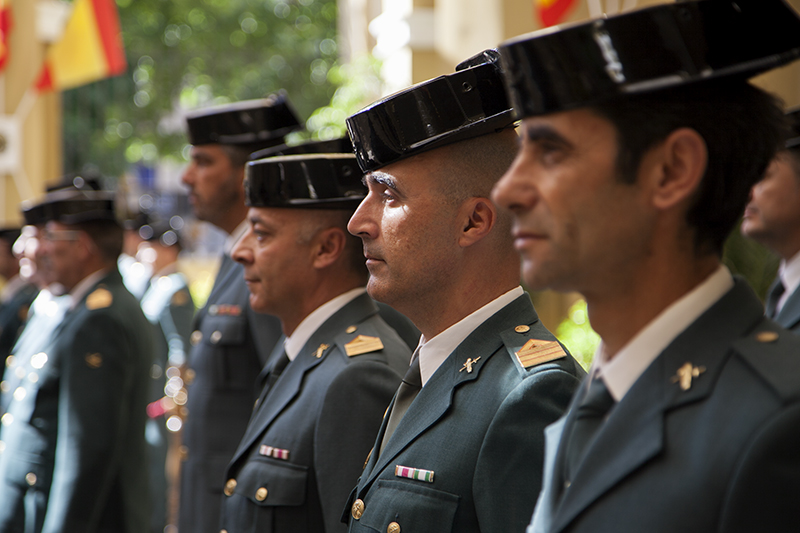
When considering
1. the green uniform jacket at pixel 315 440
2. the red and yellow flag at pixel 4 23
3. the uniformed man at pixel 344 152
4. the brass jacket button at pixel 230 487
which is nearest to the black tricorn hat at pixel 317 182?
the uniformed man at pixel 344 152

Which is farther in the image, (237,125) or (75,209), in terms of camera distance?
(75,209)

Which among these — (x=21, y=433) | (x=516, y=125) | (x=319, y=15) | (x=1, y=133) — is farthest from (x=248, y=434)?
(x=319, y=15)

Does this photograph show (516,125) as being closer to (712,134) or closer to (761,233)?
(712,134)

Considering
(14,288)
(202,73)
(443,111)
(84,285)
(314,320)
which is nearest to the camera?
(443,111)

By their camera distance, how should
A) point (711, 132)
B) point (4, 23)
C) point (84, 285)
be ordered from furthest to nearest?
point (4, 23) < point (84, 285) < point (711, 132)

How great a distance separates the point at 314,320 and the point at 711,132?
1.63 metres

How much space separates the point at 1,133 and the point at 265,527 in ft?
32.2

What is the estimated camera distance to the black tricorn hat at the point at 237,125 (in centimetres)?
402

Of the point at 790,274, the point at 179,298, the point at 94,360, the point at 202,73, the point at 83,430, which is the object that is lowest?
the point at 179,298

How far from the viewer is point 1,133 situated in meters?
10.5

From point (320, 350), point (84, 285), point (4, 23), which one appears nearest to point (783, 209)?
point (320, 350)

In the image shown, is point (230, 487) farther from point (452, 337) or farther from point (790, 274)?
point (790, 274)

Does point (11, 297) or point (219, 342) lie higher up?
point (219, 342)

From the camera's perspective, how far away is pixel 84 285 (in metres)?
4.21
